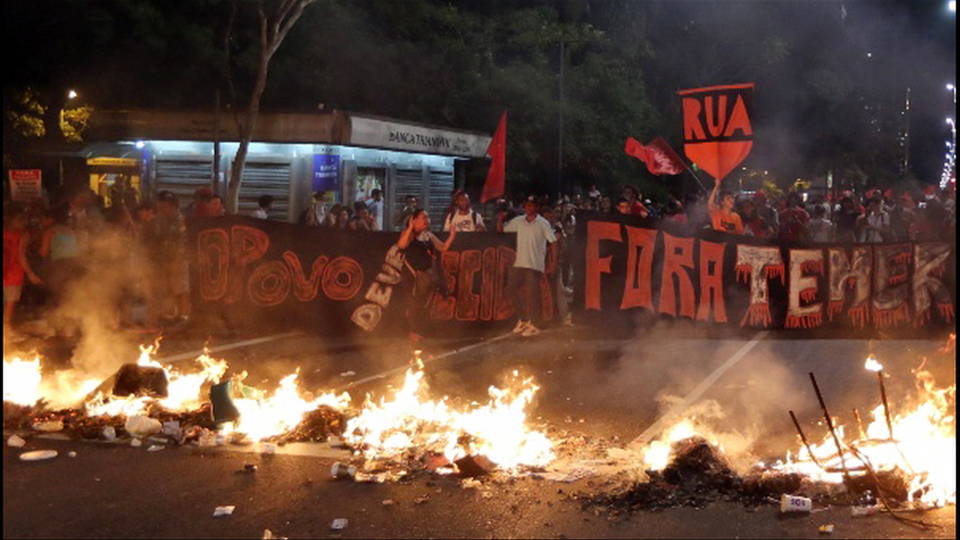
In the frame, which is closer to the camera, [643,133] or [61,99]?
[61,99]

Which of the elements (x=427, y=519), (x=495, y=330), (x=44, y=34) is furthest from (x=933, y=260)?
(x=44, y=34)

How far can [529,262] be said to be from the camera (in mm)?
12203

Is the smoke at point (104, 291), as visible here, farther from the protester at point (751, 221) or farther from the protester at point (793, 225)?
the protester at point (793, 225)

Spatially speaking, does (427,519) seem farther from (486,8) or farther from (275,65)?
(486,8)

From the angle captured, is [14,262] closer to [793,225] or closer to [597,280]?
[597,280]

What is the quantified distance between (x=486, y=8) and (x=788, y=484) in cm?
2829

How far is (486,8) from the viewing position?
3231 cm

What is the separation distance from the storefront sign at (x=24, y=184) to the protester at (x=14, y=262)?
14.8 feet

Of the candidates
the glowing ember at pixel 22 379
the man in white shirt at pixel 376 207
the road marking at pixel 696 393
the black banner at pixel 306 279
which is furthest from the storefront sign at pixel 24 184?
the road marking at pixel 696 393

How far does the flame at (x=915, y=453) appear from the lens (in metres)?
5.51

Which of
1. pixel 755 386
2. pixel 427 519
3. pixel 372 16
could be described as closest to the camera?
pixel 427 519

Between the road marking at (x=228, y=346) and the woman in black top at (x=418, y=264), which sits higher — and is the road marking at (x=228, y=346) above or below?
below

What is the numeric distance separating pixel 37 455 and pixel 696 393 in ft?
16.6

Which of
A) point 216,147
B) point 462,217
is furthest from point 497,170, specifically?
point 216,147
